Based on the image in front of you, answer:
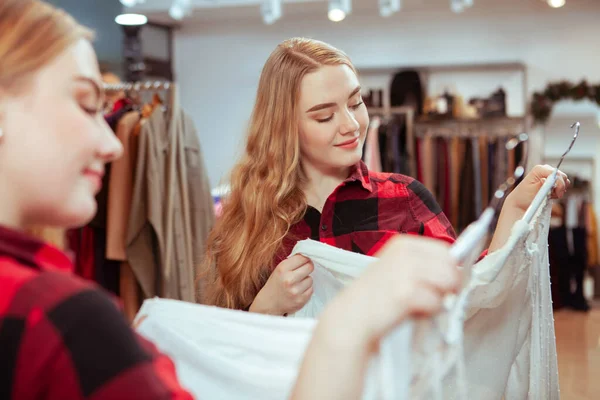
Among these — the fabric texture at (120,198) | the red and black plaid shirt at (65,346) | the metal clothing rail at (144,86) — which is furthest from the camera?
the metal clothing rail at (144,86)

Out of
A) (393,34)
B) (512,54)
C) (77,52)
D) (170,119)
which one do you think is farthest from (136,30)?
(77,52)

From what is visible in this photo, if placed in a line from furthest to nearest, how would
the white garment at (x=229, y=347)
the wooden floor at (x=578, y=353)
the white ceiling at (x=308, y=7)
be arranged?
the white ceiling at (x=308, y=7), the wooden floor at (x=578, y=353), the white garment at (x=229, y=347)

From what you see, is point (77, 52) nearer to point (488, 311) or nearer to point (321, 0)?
point (488, 311)

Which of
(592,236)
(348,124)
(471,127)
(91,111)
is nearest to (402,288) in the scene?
(91,111)

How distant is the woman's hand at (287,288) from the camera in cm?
156

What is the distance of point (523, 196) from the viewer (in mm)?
1651

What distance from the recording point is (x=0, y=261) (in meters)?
0.68

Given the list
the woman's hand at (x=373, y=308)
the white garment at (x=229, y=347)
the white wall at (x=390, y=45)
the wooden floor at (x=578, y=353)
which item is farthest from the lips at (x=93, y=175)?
the white wall at (x=390, y=45)

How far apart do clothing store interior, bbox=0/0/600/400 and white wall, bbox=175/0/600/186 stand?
2 centimetres

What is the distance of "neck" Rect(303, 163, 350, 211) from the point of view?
1.84m

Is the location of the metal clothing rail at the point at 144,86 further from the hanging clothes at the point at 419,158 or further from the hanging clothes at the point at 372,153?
the hanging clothes at the point at 419,158

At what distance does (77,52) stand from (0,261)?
0.24 metres

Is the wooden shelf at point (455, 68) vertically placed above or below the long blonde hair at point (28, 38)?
above

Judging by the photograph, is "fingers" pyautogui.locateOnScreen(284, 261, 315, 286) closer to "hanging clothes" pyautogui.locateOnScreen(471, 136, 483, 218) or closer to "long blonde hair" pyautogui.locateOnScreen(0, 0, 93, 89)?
"long blonde hair" pyautogui.locateOnScreen(0, 0, 93, 89)
